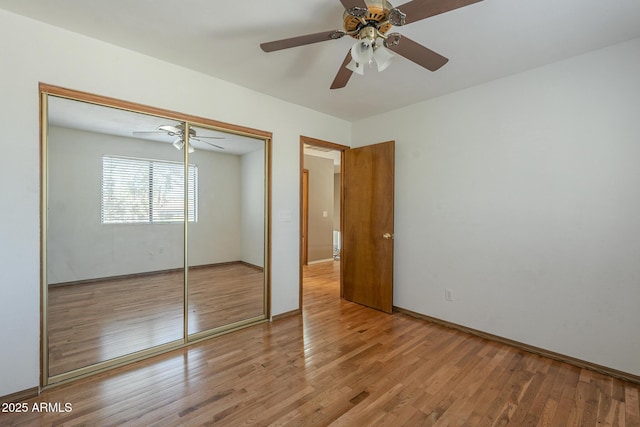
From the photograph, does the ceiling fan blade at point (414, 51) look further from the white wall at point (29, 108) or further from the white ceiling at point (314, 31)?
the white wall at point (29, 108)

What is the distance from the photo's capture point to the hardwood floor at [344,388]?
1.80m

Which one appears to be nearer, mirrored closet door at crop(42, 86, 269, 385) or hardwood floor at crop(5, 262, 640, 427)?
hardwood floor at crop(5, 262, 640, 427)

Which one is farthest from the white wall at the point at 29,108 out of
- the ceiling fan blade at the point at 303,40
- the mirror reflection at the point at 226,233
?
the ceiling fan blade at the point at 303,40

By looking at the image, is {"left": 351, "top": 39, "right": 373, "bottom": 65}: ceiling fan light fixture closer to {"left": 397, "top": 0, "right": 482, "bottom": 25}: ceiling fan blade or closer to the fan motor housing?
the fan motor housing

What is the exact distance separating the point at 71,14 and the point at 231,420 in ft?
9.50

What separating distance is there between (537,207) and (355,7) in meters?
2.40

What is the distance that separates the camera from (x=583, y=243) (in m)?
2.42

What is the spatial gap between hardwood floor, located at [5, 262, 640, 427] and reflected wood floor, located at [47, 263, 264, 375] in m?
0.24

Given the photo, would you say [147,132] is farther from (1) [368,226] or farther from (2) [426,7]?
(1) [368,226]

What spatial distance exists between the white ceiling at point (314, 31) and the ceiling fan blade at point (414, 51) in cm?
29

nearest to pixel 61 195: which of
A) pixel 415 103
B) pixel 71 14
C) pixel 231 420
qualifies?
pixel 71 14

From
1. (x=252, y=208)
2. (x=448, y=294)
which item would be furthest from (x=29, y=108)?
(x=448, y=294)

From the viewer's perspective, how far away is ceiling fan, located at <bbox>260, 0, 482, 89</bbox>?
146cm

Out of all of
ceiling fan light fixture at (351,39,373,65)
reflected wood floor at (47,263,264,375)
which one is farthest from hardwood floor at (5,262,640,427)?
ceiling fan light fixture at (351,39,373,65)
